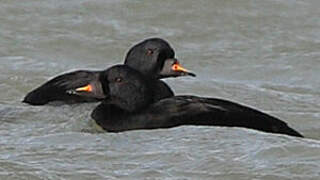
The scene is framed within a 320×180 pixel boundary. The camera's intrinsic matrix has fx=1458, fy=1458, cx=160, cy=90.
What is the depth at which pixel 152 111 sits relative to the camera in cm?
1210

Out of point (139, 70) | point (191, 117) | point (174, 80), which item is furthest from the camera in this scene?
point (174, 80)

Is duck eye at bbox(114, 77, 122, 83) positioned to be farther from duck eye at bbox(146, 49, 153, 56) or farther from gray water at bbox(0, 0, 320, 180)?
duck eye at bbox(146, 49, 153, 56)

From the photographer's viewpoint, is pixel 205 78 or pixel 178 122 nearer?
pixel 178 122

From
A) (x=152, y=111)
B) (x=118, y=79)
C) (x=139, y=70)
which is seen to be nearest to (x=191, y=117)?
(x=152, y=111)

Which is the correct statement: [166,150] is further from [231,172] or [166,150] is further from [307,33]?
[307,33]

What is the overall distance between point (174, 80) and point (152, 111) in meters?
3.60

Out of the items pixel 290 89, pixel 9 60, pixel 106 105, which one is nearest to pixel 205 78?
pixel 290 89

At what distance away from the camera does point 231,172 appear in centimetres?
1016

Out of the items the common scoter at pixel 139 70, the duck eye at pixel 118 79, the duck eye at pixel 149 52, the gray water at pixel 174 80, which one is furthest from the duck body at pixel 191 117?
the duck eye at pixel 149 52

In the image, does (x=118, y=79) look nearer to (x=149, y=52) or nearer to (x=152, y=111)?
(x=152, y=111)

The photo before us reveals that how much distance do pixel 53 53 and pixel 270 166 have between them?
6716mm

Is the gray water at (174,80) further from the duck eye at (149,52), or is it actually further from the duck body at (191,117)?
the duck eye at (149,52)

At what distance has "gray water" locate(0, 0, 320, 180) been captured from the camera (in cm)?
1040

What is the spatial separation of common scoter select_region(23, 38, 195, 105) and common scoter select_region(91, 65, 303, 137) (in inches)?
15.5
